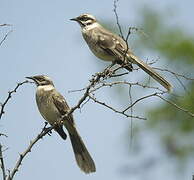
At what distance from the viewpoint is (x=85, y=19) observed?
7.64 metres

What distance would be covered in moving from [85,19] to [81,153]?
1.62 metres

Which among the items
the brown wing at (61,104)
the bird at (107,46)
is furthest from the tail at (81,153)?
the bird at (107,46)

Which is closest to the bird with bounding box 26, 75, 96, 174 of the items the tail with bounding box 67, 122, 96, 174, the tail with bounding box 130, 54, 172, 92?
the tail with bounding box 67, 122, 96, 174

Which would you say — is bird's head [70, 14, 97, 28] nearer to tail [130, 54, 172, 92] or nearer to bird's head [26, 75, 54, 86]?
bird's head [26, 75, 54, 86]

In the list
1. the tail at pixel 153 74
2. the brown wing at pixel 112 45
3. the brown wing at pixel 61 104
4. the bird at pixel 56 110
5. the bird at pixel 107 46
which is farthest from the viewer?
the brown wing at pixel 61 104

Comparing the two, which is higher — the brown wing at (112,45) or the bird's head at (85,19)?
the bird's head at (85,19)

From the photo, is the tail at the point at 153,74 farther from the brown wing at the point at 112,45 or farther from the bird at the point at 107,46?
the brown wing at the point at 112,45

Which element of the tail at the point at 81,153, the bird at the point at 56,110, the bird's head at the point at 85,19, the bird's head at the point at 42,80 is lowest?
the tail at the point at 81,153

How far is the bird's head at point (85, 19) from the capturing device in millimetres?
7590

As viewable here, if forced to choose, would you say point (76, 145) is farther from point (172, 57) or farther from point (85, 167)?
point (172, 57)

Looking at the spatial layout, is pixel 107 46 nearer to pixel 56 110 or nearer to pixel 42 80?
pixel 56 110

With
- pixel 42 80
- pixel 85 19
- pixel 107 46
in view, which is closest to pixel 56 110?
pixel 42 80

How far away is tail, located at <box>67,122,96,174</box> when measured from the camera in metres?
6.95

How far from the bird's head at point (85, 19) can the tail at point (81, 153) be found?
4.03ft
